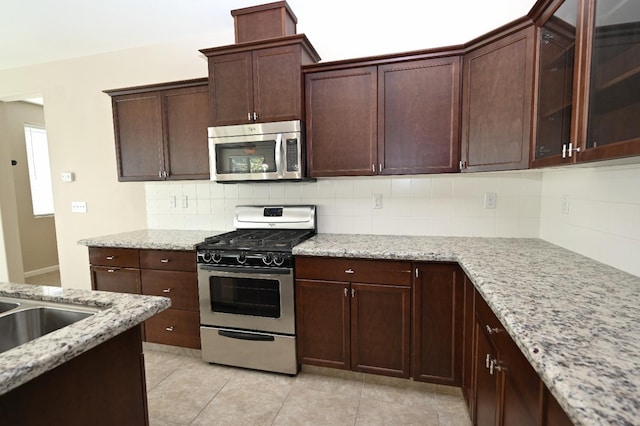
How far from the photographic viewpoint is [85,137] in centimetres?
344

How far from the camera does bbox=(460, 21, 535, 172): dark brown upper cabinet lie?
178cm

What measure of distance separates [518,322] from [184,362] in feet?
8.12

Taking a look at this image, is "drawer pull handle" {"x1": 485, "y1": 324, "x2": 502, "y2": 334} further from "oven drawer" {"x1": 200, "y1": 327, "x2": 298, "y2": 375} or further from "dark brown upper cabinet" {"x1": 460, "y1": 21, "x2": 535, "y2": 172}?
"oven drawer" {"x1": 200, "y1": 327, "x2": 298, "y2": 375}

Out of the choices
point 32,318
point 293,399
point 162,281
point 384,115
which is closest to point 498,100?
point 384,115

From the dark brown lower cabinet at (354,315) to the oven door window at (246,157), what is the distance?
0.81 metres

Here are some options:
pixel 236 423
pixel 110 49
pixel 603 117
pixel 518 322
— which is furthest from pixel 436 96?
pixel 110 49

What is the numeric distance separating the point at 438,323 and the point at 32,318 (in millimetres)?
2031

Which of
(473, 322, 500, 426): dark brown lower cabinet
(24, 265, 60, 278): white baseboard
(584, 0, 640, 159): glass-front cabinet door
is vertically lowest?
(24, 265, 60, 278): white baseboard

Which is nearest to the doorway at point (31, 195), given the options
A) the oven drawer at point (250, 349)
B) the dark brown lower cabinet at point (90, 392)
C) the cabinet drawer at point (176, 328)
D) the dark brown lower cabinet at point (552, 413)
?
the cabinet drawer at point (176, 328)

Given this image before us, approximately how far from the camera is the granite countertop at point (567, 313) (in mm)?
640

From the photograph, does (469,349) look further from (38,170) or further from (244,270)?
(38,170)

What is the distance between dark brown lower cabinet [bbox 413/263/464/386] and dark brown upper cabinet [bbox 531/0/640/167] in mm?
855

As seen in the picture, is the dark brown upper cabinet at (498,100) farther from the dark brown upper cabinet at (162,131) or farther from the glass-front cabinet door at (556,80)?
the dark brown upper cabinet at (162,131)

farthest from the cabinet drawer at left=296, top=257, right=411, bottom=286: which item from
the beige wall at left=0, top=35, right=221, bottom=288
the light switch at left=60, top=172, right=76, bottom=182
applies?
the light switch at left=60, top=172, right=76, bottom=182
